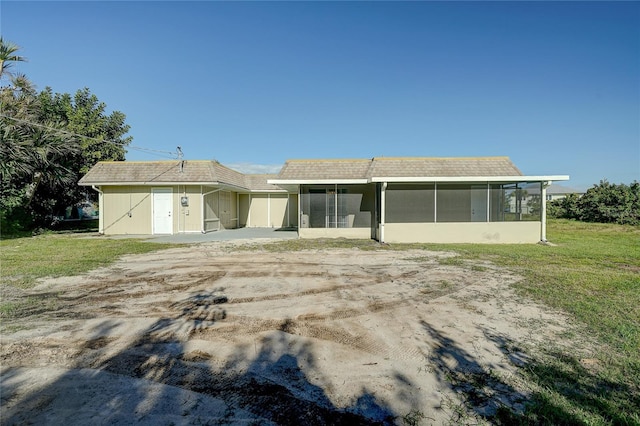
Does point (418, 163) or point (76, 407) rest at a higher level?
point (418, 163)

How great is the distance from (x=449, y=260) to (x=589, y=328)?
16.6 ft

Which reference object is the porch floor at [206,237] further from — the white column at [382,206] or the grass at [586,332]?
the grass at [586,332]

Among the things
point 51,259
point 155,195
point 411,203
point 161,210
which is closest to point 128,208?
point 155,195

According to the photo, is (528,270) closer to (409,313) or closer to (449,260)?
(449,260)

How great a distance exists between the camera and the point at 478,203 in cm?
1373

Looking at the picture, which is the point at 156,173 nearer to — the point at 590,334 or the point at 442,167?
the point at 442,167

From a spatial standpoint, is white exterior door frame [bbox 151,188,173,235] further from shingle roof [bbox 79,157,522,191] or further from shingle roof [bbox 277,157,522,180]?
shingle roof [bbox 277,157,522,180]

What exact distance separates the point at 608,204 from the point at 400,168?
53.8 ft

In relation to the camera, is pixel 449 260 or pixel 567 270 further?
pixel 449 260

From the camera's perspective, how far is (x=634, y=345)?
362 centimetres

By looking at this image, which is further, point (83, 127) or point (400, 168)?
point (83, 127)

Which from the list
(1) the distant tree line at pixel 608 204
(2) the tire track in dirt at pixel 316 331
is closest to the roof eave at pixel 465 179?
(2) the tire track in dirt at pixel 316 331

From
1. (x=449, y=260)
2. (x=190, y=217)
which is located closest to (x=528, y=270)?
(x=449, y=260)

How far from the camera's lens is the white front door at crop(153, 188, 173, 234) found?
17.0 metres
